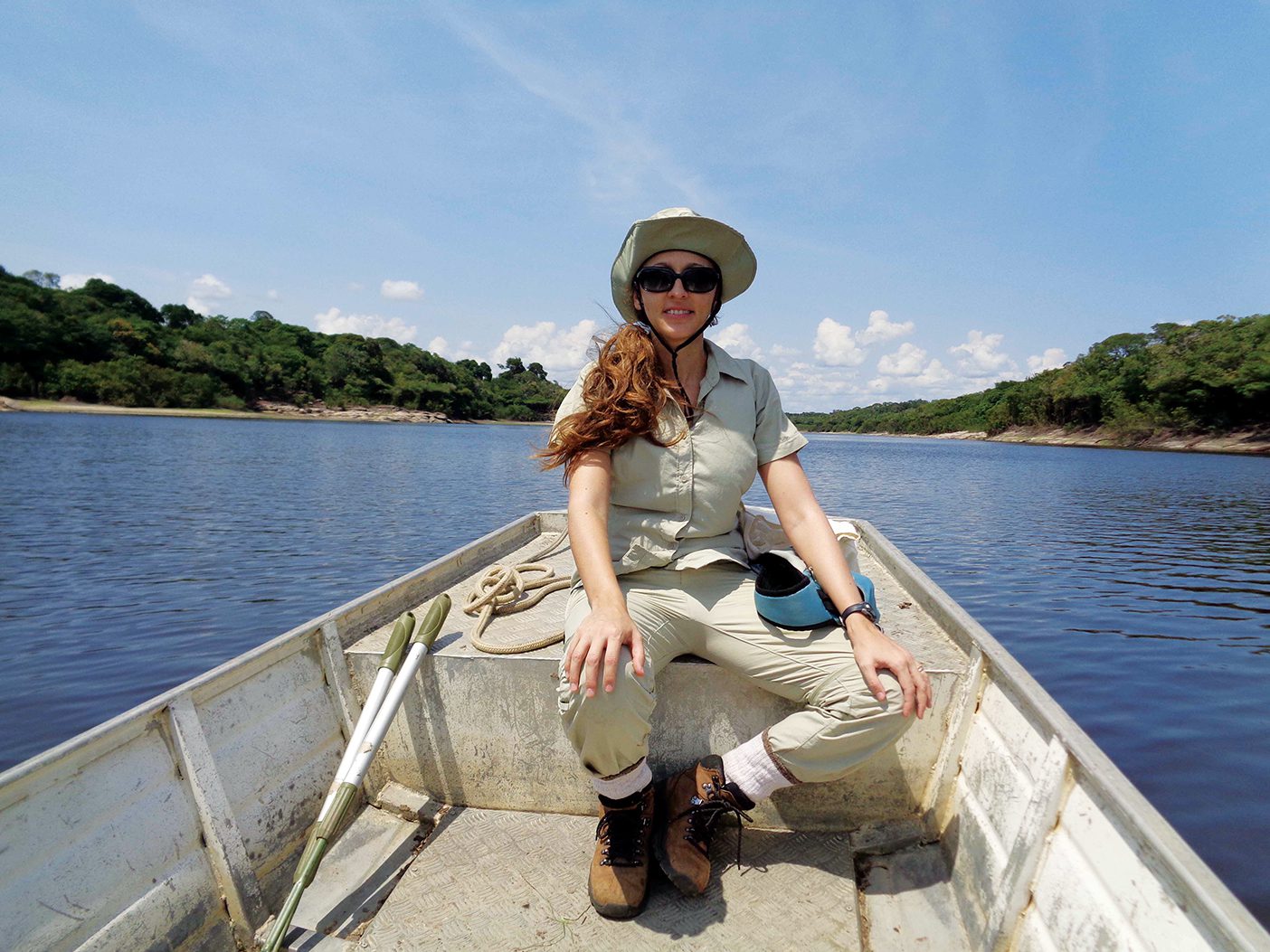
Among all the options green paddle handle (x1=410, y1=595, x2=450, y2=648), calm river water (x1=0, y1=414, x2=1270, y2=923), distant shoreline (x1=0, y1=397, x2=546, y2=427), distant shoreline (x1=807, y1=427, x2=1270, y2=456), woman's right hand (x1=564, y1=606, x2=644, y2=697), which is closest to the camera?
woman's right hand (x1=564, y1=606, x2=644, y2=697)

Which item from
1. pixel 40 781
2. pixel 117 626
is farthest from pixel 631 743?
pixel 117 626

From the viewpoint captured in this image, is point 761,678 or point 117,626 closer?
point 761,678

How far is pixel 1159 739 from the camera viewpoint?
18.9ft

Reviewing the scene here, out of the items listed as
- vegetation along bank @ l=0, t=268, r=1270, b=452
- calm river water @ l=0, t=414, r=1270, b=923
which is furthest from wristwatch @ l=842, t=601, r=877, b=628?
vegetation along bank @ l=0, t=268, r=1270, b=452

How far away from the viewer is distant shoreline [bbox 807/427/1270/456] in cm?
5266

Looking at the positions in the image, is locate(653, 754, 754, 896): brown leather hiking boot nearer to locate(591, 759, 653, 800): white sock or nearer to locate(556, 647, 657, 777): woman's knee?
locate(591, 759, 653, 800): white sock

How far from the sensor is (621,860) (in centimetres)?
231

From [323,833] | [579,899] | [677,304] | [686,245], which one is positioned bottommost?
[579,899]

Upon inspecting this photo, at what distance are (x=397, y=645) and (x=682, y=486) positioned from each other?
1.27 meters

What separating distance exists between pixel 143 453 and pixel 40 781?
31.0m

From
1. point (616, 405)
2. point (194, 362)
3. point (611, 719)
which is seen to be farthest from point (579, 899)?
point (194, 362)

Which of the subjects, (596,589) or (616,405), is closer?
(596,589)

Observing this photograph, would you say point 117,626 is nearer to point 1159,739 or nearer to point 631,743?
point 631,743

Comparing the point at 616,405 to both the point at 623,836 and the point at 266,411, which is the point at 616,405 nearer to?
the point at 623,836
